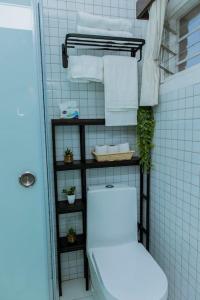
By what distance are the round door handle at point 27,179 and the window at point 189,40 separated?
1.17 m

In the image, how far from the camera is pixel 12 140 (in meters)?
1.09

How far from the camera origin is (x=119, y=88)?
1.54 meters

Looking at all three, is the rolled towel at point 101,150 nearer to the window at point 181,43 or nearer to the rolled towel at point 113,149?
the rolled towel at point 113,149

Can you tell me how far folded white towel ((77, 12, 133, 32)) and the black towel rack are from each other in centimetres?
8

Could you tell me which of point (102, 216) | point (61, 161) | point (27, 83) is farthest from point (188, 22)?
point (102, 216)

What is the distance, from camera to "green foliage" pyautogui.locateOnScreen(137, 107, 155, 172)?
1.63 meters

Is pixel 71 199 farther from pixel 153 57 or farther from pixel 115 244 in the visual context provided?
pixel 153 57

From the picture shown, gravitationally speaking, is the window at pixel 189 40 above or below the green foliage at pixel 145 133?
above

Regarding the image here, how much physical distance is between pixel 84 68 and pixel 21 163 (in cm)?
79

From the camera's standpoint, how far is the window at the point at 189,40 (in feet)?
4.22

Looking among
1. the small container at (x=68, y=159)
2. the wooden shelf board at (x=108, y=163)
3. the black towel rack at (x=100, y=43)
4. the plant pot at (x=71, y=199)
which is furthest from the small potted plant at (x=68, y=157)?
the black towel rack at (x=100, y=43)

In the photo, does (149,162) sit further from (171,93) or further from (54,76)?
(54,76)

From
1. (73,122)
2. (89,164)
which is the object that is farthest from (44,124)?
(89,164)

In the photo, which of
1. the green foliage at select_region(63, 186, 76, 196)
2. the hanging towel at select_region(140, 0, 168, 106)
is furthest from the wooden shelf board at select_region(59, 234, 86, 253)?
the hanging towel at select_region(140, 0, 168, 106)
